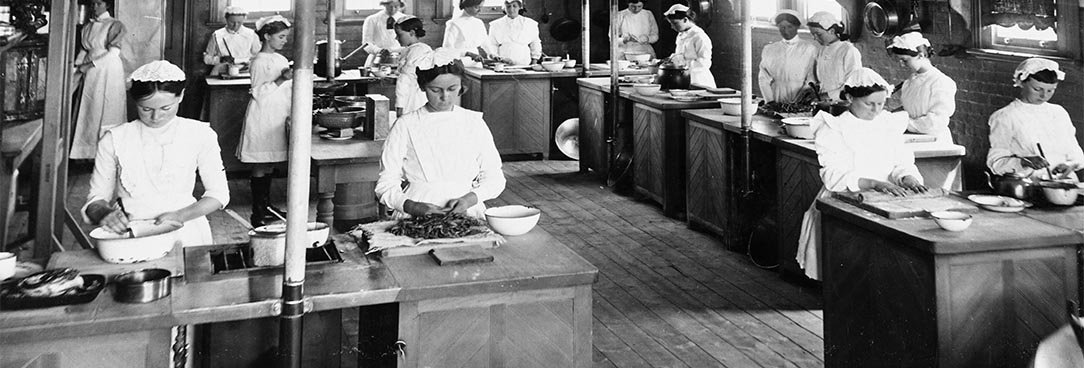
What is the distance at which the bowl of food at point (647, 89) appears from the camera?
8663mm

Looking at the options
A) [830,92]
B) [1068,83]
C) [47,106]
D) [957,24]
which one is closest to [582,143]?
[830,92]

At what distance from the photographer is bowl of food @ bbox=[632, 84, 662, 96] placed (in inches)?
341

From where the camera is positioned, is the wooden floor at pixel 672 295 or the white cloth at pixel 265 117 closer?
the wooden floor at pixel 672 295

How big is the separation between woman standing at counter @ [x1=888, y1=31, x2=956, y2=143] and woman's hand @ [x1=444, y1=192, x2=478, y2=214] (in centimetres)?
340

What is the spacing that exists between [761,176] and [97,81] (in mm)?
6763

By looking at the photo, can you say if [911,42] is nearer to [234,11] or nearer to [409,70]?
[409,70]

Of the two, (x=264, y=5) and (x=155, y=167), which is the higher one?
(x=155, y=167)

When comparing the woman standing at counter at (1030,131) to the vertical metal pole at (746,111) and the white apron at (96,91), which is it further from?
the white apron at (96,91)

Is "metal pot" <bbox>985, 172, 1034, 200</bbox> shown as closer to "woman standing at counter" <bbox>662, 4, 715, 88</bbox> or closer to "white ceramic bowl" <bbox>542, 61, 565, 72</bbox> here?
"woman standing at counter" <bbox>662, 4, 715, 88</bbox>

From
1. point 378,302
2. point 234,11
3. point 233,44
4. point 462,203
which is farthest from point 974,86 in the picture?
point 233,44

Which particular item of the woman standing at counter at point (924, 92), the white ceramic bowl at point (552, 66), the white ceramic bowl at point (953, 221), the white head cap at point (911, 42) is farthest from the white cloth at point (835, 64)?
the white ceramic bowl at point (953, 221)

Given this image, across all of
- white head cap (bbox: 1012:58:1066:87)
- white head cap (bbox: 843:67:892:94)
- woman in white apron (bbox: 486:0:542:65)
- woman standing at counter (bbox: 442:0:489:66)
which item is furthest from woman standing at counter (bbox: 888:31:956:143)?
woman standing at counter (bbox: 442:0:489:66)

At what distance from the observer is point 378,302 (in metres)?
2.93

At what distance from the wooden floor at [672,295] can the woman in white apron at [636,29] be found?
521 cm
